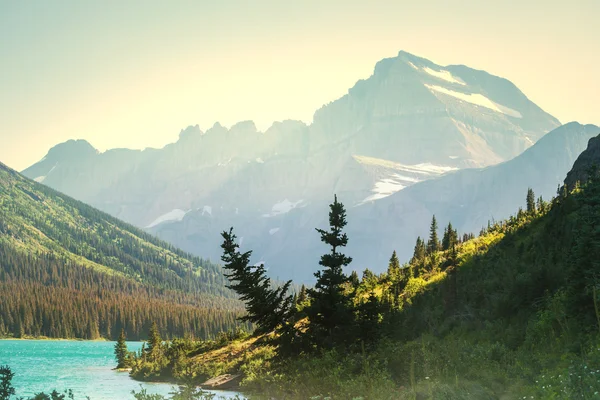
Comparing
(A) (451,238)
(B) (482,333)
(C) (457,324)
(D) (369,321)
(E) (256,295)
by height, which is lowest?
(B) (482,333)

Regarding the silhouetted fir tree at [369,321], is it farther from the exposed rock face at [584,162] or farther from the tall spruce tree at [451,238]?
the exposed rock face at [584,162]

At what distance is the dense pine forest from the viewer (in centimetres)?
2731

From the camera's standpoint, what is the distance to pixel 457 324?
139 feet

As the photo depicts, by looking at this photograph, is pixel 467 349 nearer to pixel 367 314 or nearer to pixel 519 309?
pixel 519 309

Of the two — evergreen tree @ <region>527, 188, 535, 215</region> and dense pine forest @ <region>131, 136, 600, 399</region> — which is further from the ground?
evergreen tree @ <region>527, 188, 535, 215</region>

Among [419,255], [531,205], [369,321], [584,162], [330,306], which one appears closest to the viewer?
[330,306]

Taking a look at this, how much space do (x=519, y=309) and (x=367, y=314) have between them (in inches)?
373

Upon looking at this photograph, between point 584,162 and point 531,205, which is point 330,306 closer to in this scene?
point 584,162

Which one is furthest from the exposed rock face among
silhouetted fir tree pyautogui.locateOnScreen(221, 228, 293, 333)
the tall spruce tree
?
silhouetted fir tree pyautogui.locateOnScreen(221, 228, 293, 333)

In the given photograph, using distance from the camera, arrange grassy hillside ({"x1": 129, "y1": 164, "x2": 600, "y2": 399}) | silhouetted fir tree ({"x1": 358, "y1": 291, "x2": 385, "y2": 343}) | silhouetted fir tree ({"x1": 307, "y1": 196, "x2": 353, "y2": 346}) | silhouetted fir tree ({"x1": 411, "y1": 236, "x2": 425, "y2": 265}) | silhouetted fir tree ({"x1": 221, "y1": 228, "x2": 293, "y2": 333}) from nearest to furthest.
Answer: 1. grassy hillside ({"x1": 129, "y1": 164, "x2": 600, "y2": 399})
2. silhouetted fir tree ({"x1": 307, "y1": 196, "x2": 353, "y2": 346})
3. silhouetted fir tree ({"x1": 358, "y1": 291, "x2": 385, "y2": 343})
4. silhouetted fir tree ({"x1": 221, "y1": 228, "x2": 293, "y2": 333})
5. silhouetted fir tree ({"x1": 411, "y1": 236, "x2": 425, "y2": 265})

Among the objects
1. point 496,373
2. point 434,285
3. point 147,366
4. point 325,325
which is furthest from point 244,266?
point 147,366

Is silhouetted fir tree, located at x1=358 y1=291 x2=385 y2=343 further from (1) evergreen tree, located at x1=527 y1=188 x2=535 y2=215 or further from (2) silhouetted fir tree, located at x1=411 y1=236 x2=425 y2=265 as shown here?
(2) silhouetted fir tree, located at x1=411 y1=236 x2=425 y2=265

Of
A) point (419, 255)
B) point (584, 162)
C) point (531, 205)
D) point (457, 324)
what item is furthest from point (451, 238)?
point (419, 255)

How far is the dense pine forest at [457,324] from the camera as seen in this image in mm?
27312
